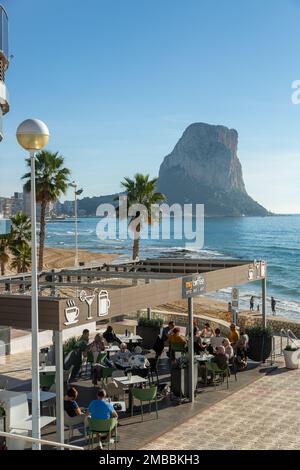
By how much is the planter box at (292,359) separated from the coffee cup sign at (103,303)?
7.20m

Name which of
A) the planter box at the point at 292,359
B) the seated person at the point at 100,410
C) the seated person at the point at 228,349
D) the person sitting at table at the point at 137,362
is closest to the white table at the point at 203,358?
the seated person at the point at 228,349

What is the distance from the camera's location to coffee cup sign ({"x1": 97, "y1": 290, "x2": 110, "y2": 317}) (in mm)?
9273

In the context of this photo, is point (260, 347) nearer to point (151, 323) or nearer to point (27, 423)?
point (151, 323)

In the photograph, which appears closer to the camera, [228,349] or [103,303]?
[103,303]

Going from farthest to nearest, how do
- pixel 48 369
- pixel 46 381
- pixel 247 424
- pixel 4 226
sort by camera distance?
pixel 4 226, pixel 48 369, pixel 46 381, pixel 247 424

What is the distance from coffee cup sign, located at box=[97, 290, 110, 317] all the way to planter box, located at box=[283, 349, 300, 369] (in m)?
7.20

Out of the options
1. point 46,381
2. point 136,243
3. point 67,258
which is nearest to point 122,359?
point 46,381

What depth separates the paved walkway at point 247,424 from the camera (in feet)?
31.3

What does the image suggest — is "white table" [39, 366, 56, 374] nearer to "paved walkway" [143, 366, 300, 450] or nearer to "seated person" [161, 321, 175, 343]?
"paved walkway" [143, 366, 300, 450]

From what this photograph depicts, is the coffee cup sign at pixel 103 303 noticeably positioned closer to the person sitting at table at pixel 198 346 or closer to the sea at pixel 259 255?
the person sitting at table at pixel 198 346

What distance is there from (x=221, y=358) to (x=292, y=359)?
115 inches

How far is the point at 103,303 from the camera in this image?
9.37m

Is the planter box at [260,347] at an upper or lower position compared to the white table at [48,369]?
lower
